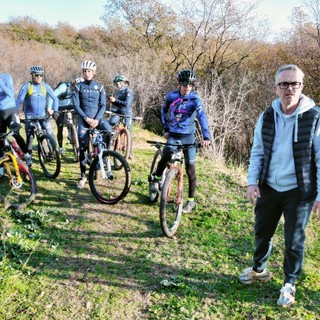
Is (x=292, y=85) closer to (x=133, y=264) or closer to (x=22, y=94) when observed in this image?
(x=133, y=264)

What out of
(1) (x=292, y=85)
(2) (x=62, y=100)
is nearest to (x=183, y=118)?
(1) (x=292, y=85)

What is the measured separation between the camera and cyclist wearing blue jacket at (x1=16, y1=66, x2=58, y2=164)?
20.3ft

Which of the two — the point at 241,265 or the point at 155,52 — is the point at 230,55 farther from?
the point at 241,265

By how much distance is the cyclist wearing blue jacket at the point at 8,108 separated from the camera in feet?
18.7

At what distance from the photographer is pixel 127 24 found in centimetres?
3081

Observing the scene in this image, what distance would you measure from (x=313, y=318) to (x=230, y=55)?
89.9 feet

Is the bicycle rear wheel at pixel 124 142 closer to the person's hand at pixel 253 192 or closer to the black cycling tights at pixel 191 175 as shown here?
the black cycling tights at pixel 191 175

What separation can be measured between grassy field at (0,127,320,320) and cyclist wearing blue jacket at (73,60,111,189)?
968 millimetres

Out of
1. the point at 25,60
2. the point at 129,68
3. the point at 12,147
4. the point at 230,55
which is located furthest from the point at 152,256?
the point at 25,60

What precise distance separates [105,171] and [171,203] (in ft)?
4.27

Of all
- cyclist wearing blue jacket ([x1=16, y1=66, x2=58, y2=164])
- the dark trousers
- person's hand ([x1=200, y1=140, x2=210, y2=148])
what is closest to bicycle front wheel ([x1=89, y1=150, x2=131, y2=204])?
person's hand ([x1=200, y1=140, x2=210, y2=148])

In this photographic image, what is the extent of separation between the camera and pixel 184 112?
15.4ft

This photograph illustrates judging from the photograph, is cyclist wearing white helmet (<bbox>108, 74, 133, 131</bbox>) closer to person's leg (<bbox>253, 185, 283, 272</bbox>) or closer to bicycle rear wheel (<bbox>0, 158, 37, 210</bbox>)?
bicycle rear wheel (<bbox>0, 158, 37, 210</bbox>)

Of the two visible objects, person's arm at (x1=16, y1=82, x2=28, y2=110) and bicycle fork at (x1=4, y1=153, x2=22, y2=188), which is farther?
→ person's arm at (x1=16, y1=82, x2=28, y2=110)
